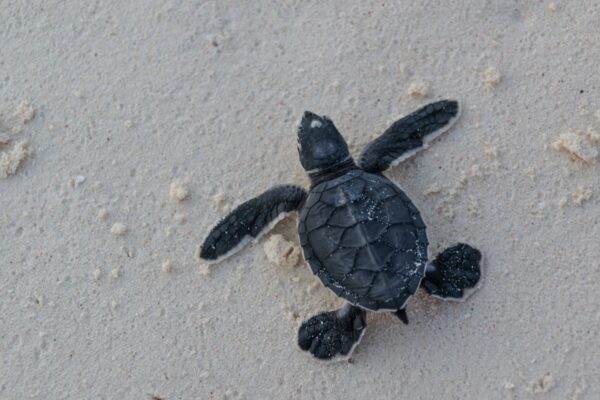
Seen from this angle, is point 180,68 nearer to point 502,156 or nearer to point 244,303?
point 244,303

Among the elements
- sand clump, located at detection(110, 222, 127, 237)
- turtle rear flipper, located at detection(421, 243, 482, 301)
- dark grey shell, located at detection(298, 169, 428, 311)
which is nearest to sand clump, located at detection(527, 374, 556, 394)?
turtle rear flipper, located at detection(421, 243, 482, 301)

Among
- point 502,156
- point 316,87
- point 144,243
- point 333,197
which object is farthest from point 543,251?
point 144,243

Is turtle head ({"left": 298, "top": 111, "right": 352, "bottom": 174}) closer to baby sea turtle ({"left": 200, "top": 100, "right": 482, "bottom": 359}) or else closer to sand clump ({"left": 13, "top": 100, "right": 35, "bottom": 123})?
baby sea turtle ({"left": 200, "top": 100, "right": 482, "bottom": 359})

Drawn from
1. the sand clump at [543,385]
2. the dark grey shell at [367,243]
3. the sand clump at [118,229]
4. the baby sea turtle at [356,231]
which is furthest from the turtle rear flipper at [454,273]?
the sand clump at [118,229]

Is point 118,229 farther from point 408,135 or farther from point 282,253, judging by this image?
point 408,135

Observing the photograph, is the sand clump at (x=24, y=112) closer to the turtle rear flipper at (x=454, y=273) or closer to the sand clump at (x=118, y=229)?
the sand clump at (x=118, y=229)
